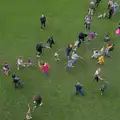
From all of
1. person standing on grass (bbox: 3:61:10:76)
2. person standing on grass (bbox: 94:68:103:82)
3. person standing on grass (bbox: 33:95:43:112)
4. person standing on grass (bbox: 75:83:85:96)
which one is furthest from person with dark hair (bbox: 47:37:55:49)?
person standing on grass (bbox: 33:95:43:112)

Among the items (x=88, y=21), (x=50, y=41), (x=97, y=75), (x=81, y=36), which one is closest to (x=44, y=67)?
(x=50, y=41)

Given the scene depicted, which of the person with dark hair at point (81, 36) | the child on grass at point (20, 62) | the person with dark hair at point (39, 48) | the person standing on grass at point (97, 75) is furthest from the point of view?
the person with dark hair at point (81, 36)

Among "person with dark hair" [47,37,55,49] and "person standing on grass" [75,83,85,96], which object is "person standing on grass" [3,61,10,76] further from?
"person standing on grass" [75,83,85,96]

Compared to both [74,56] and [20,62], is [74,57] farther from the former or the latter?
[20,62]

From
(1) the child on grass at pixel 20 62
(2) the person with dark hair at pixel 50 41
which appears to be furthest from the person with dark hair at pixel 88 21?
(1) the child on grass at pixel 20 62

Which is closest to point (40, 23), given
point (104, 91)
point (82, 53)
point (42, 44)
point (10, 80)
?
point (42, 44)

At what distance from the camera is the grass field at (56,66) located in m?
22.3

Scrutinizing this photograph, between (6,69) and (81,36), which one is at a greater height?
(81,36)

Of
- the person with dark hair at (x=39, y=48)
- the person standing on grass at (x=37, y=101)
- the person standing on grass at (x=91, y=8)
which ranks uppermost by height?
the person standing on grass at (x=91, y=8)

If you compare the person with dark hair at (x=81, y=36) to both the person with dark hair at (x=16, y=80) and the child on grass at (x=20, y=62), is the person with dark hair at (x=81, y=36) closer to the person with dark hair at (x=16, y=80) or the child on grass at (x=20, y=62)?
the child on grass at (x=20, y=62)

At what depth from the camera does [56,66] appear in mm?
25250

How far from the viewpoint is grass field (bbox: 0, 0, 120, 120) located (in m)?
22.3

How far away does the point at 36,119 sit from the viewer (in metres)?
21.7

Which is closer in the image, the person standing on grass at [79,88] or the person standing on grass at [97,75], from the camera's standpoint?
the person standing on grass at [79,88]
